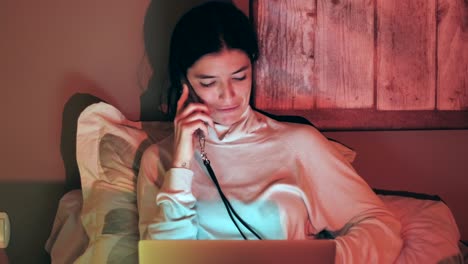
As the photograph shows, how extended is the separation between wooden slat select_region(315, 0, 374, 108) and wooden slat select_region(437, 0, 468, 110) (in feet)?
0.76

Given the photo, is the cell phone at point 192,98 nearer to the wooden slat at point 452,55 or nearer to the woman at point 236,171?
the woman at point 236,171

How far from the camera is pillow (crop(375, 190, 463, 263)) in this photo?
155cm

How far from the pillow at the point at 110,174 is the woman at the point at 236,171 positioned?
3.7 inches

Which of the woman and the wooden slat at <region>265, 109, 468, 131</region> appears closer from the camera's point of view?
the woman

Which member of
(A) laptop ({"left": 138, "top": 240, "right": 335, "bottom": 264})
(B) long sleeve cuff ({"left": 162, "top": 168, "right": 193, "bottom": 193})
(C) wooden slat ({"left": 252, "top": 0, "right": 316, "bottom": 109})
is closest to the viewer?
(A) laptop ({"left": 138, "top": 240, "right": 335, "bottom": 264})

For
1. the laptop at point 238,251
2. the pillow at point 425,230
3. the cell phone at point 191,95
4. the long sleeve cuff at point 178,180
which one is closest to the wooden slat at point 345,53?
the pillow at point 425,230

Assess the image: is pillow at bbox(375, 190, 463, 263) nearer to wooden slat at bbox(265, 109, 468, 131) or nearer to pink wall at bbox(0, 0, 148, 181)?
wooden slat at bbox(265, 109, 468, 131)

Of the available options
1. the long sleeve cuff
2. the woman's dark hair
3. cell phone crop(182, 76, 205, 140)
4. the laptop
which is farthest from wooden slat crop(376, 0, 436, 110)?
the laptop

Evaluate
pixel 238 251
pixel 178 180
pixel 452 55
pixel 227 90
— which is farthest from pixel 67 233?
pixel 452 55

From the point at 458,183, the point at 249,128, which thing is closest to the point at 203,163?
the point at 249,128

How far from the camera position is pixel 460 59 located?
5.98 ft

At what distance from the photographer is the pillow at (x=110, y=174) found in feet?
5.21

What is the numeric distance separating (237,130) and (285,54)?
366mm

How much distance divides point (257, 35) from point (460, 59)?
2.25ft
